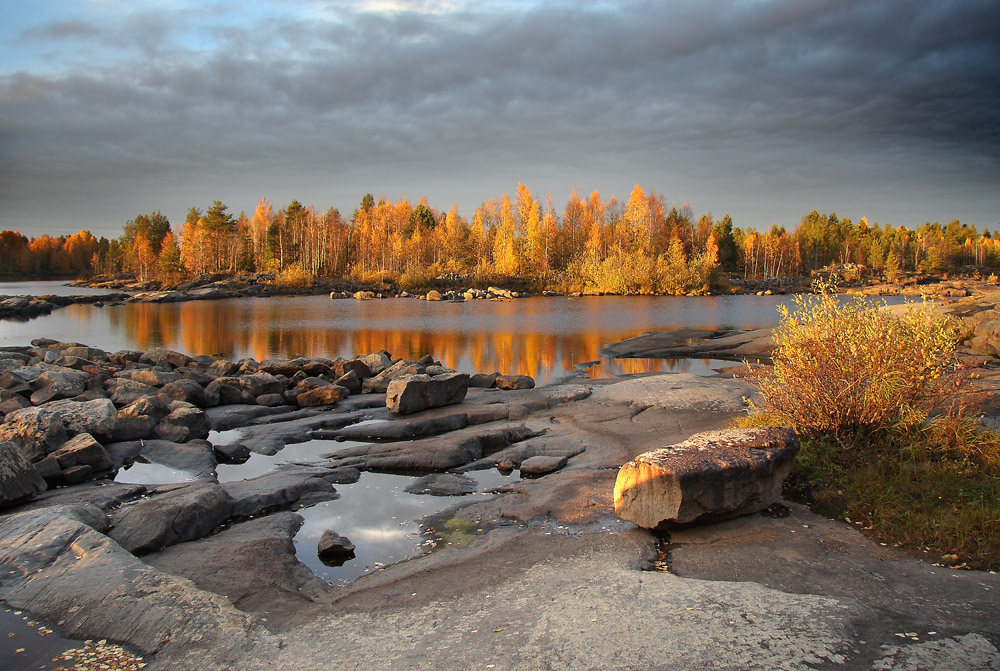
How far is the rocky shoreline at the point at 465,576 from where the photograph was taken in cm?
487

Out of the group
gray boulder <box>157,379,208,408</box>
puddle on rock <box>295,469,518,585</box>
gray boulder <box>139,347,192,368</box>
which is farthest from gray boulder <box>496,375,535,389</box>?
gray boulder <box>139,347,192,368</box>

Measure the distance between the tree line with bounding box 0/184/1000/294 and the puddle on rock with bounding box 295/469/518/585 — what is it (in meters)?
78.8

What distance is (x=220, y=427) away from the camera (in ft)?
50.1

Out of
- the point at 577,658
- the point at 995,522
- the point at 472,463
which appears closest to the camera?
the point at 577,658

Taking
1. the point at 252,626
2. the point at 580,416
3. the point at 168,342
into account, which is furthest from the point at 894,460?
the point at 168,342

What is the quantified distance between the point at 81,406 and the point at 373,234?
3947 inches

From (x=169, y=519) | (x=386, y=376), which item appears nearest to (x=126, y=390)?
(x=386, y=376)

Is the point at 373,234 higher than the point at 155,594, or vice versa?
the point at 373,234

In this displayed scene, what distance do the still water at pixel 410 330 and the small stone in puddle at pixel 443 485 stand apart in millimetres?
13171

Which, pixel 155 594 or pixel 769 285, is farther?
pixel 769 285

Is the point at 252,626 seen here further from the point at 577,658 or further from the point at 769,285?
the point at 769,285

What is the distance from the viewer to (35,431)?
11203mm

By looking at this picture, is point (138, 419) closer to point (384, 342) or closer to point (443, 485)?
point (443, 485)

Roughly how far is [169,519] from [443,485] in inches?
163
